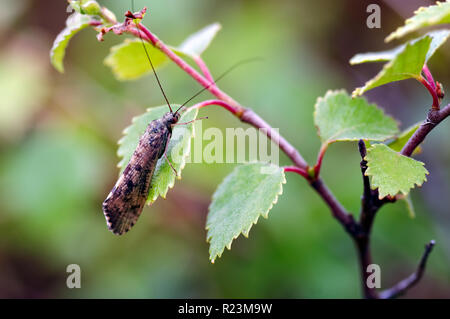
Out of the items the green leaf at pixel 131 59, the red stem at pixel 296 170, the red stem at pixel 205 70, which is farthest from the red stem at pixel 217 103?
the green leaf at pixel 131 59

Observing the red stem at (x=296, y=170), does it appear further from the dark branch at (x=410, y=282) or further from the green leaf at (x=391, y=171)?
the dark branch at (x=410, y=282)

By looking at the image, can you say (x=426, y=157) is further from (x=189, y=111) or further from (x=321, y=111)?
(x=189, y=111)

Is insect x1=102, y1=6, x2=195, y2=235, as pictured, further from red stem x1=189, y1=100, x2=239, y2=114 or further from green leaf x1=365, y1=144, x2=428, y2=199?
green leaf x1=365, y1=144, x2=428, y2=199

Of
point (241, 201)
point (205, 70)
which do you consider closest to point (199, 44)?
point (205, 70)

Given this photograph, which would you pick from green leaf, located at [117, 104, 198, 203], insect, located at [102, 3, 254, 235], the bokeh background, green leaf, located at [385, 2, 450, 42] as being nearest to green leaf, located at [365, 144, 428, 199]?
green leaf, located at [385, 2, 450, 42]

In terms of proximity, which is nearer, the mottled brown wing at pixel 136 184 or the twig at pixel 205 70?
the twig at pixel 205 70

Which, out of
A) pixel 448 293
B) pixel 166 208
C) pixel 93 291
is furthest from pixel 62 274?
pixel 448 293

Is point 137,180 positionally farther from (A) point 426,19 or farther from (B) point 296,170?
(A) point 426,19
